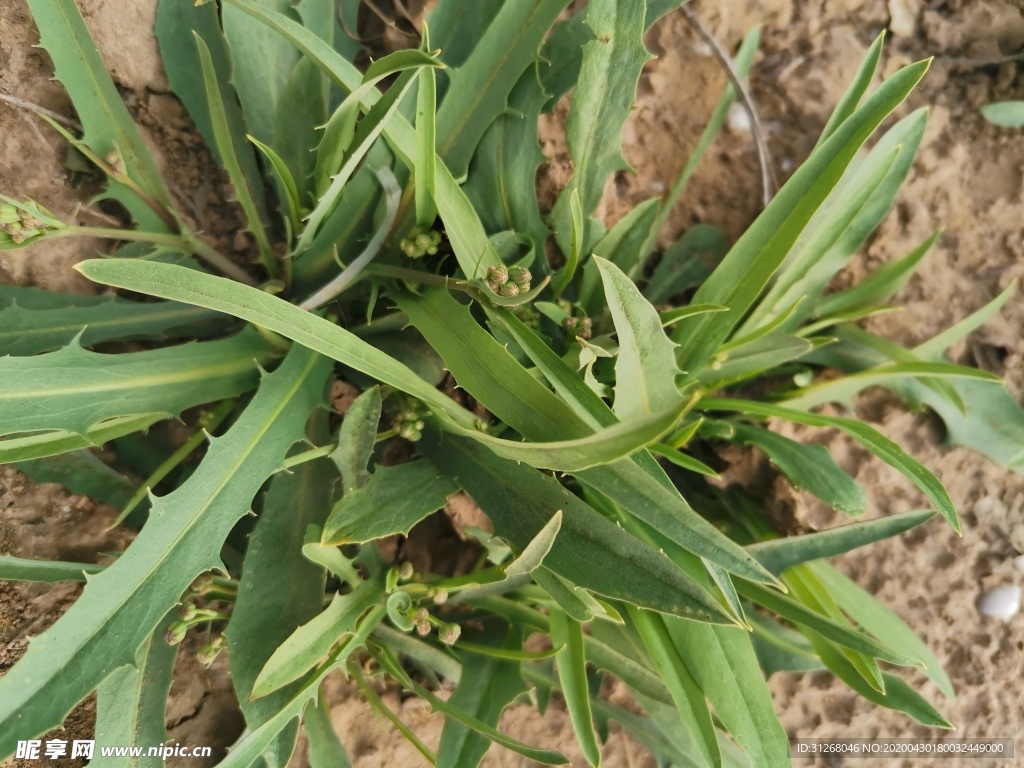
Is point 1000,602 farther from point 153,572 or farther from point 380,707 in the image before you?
point 153,572

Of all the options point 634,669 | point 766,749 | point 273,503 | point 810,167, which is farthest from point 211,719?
point 810,167

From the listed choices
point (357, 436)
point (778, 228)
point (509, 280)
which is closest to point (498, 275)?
point (509, 280)

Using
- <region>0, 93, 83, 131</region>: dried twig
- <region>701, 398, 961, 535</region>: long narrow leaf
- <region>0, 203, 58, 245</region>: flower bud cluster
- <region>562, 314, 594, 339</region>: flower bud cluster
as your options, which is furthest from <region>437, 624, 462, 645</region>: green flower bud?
<region>0, 93, 83, 131</region>: dried twig

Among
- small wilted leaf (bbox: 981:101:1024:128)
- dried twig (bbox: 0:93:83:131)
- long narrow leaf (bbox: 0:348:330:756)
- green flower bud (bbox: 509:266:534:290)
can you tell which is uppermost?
small wilted leaf (bbox: 981:101:1024:128)

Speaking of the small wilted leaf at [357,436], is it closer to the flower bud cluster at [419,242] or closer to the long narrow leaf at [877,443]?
the flower bud cluster at [419,242]

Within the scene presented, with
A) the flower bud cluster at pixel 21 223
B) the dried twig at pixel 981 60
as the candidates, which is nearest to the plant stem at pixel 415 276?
the flower bud cluster at pixel 21 223

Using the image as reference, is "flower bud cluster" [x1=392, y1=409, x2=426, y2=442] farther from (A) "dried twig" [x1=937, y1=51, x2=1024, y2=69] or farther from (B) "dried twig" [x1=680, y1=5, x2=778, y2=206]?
(A) "dried twig" [x1=937, y1=51, x2=1024, y2=69]
